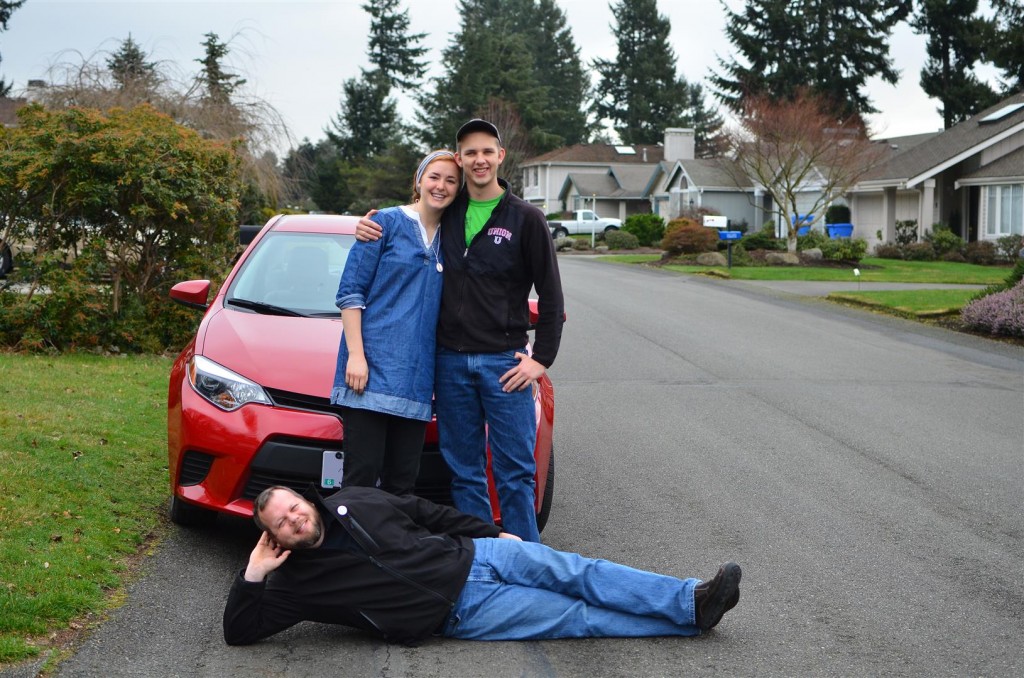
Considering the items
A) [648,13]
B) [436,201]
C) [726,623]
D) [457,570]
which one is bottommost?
[726,623]

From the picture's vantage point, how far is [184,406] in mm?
5414

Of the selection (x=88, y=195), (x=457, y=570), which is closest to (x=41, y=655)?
(x=457, y=570)

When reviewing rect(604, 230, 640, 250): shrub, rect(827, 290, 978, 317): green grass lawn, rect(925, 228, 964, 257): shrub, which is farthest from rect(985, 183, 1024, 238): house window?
rect(604, 230, 640, 250): shrub

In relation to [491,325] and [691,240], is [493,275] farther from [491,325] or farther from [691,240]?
[691,240]

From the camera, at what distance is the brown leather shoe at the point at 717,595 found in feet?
14.4

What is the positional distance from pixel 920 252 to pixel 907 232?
279cm

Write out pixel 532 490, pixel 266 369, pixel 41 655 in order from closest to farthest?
pixel 41 655 → pixel 532 490 → pixel 266 369

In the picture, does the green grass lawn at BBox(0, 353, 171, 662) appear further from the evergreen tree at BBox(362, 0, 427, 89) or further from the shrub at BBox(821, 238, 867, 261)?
the evergreen tree at BBox(362, 0, 427, 89)

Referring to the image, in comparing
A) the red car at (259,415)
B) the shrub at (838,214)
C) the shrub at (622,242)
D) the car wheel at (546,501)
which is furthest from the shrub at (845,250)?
the car wheel at (546,501)

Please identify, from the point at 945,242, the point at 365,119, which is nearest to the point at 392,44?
the point at 365,119

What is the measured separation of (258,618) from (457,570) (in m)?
0.77

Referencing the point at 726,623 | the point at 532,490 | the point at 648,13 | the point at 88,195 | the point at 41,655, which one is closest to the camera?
the point at 41,655

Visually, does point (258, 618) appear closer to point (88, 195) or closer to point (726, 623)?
point (726, 623)

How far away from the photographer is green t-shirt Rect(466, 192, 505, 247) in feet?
16.0
